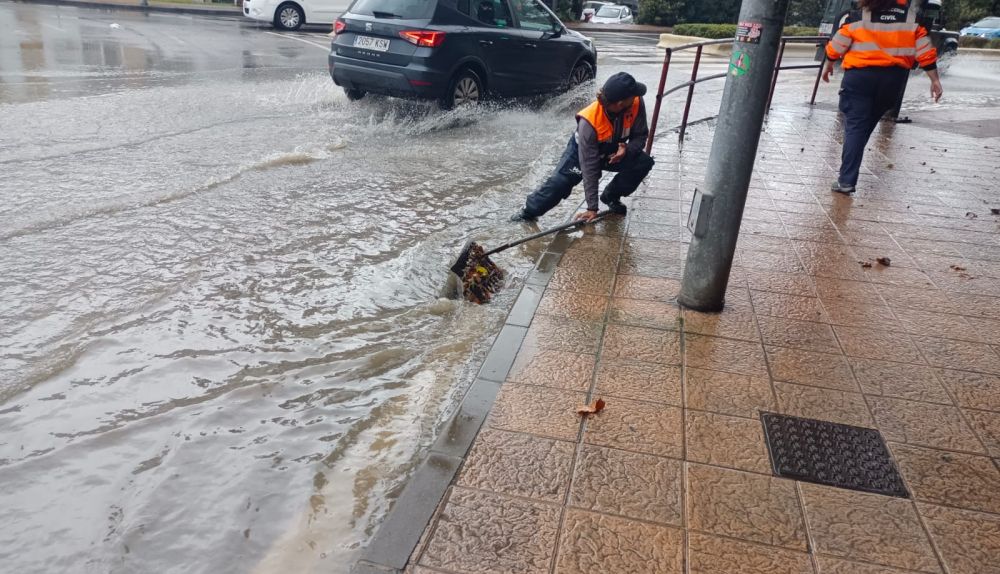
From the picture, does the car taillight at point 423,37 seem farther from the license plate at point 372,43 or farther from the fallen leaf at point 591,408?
the fallen leaf at point 591,408

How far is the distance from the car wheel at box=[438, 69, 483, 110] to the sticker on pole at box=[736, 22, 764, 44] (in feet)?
20.1

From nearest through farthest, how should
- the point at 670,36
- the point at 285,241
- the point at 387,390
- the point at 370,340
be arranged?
the point at 387,390, the point at 370,340, the point at 285,241, the point at 670,36

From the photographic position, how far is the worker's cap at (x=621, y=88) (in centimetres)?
522

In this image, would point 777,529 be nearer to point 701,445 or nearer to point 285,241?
point 701,445

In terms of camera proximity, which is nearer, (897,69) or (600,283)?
(600,283)

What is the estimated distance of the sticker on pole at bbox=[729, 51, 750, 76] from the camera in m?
3.87

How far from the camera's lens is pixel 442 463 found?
297cm

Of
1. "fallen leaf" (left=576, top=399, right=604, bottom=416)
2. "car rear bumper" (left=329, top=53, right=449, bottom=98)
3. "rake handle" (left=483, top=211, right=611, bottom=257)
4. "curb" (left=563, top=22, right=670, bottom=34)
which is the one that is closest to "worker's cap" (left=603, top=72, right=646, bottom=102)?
"rake handle" (left=483, top=211, right=611, bottom=257)

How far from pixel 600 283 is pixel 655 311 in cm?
52

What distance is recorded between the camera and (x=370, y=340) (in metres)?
4.29

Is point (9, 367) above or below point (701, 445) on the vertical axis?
below

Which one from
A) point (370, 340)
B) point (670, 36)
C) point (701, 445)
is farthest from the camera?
point (670, 36)

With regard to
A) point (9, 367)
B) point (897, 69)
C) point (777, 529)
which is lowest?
point (9, 367)

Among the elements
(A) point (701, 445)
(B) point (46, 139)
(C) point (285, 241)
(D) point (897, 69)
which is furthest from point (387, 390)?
(B) point (46, 139)
